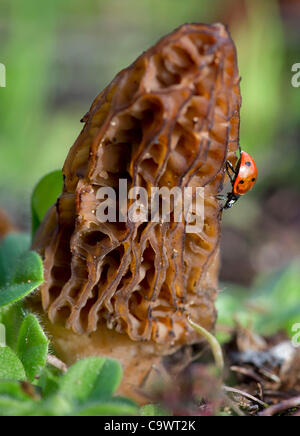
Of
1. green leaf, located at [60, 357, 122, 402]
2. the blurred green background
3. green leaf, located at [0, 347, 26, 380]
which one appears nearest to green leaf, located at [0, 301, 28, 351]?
green leaf, located at [0, 347, 26, 380]

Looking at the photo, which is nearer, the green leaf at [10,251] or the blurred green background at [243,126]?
the green leaf at [10,251]

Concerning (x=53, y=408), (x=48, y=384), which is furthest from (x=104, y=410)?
(x=48, y=384)

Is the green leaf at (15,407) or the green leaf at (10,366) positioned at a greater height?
the green leaf at (15,407)

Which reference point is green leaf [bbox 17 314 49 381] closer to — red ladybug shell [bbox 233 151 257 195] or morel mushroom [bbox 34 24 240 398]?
morel mushroom [bbox 34 24 240 398]

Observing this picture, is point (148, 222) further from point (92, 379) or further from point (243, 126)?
point (243, 126)

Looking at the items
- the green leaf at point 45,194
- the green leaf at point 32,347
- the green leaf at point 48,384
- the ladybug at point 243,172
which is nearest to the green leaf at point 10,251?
the green leaf at point 45,194

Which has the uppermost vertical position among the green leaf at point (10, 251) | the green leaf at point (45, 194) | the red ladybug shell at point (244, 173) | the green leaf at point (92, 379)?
the red ladybug shell at point (244, 173)

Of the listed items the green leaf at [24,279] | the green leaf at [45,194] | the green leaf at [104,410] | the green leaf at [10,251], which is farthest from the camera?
the green leaf at [10,251]

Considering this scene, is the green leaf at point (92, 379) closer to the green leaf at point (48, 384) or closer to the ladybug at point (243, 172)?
the green leaf at point (48, 384)
